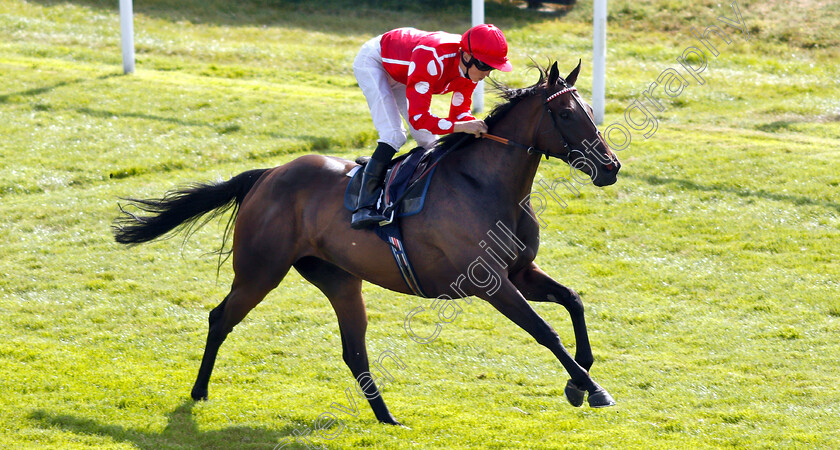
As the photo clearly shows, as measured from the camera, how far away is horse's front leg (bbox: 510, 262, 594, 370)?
17.8 feet

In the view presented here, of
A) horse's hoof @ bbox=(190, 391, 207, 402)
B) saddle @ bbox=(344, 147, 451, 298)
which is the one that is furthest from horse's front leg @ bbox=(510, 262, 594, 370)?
horse's hoof @ bbox=(190, 391, 207, 402)

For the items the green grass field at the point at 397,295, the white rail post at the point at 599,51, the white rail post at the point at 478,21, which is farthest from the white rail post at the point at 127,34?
the white rail post at the point at 599,51

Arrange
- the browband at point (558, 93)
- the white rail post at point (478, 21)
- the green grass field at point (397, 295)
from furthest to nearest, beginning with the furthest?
the white rail post at point (478, 21) < the green grass field at point (397, 295) < the browband at point (558, 93)

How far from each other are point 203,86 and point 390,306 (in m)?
8.85

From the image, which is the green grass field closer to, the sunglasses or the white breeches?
the white breeches

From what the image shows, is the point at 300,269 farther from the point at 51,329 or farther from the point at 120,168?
the point at 120,168

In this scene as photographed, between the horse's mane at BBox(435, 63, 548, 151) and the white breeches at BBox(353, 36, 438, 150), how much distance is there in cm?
25

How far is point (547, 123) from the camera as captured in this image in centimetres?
529

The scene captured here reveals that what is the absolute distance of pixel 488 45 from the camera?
16.9ft

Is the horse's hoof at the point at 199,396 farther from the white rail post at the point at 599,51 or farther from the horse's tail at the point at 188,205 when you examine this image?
the white rail post at the point at 599,51

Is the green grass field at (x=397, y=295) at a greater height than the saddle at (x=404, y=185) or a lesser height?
lesser

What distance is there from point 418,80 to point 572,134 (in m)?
1.02

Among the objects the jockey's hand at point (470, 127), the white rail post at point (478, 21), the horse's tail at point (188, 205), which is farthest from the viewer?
the white rail post at point (478, 21)

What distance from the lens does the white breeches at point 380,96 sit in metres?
5.86
